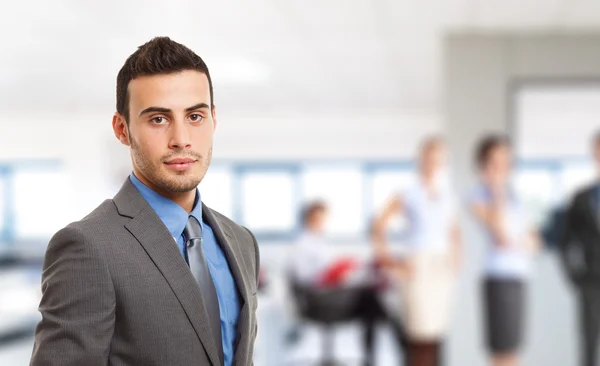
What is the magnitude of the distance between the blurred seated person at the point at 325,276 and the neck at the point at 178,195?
12.1ft

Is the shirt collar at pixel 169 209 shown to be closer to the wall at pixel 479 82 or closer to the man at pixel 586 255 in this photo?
the man at pixel 586 255

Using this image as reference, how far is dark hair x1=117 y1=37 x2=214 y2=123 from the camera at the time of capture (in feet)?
1.39

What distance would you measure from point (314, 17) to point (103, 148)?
15.6 ft

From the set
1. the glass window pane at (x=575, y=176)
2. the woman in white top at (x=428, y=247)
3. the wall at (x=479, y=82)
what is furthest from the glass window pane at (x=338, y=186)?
the woman in white top at (x=428, y=247)

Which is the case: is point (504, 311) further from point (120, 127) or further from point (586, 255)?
point (120, 127)

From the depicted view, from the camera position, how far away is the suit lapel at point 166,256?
432 mm

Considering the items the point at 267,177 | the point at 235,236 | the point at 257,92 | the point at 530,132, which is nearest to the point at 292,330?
the point at 530,132

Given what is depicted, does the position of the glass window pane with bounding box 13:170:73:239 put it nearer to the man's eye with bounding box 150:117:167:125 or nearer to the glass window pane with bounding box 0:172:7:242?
the glass window pane with bounding box 0:172:7:242

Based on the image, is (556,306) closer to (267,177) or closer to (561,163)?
(561,163)

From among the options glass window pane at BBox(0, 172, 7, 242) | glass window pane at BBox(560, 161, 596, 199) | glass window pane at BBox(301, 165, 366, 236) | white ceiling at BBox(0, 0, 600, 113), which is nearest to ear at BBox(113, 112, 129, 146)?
white ceiling at BBox(0, 0, 600, 113)

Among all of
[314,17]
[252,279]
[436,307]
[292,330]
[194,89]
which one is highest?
[314,17]

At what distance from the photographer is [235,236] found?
19.8 inches

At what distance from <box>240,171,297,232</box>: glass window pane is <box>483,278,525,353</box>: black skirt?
5278 millimetres

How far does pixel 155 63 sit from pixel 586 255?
10.5 feet
